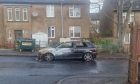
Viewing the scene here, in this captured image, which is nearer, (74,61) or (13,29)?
(74,61)

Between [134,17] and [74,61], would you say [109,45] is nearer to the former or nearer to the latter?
[74,61]

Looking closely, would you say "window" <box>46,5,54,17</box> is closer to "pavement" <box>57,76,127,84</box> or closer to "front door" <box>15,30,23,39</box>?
"front door" <box>15,30,23,39</box>

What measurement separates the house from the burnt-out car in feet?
52.5

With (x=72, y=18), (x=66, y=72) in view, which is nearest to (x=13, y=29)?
(x=72, y=18)

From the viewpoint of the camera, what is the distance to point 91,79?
14.3m

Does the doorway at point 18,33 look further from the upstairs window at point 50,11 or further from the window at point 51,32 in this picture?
the upstairs window at point 50,11

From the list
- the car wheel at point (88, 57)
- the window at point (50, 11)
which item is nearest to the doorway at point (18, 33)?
the window at point (50, 11)

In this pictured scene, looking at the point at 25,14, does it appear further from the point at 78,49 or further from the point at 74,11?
the point at 78,49

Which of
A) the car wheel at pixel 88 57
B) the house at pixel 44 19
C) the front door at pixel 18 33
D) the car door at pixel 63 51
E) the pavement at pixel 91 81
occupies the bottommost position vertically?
the pavement at pixel 91 81

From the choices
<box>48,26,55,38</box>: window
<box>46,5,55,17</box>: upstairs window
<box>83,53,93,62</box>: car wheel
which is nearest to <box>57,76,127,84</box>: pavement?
<box>83,53,93,62</box>: car wheel

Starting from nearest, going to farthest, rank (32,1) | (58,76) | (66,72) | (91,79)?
(91,79) < (58,76) < (66,72) < (32,1)

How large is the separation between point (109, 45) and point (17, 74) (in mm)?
15830

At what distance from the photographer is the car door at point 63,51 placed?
23641mm

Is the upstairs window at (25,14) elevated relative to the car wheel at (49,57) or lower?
elevated
